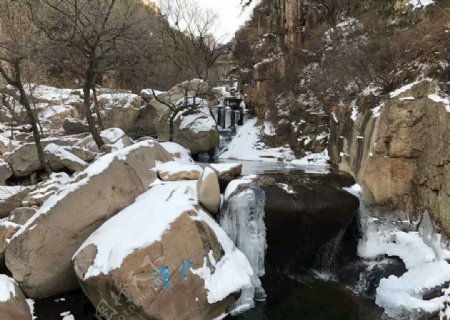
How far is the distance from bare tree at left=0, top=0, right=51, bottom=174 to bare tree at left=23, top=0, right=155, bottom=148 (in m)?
0.65

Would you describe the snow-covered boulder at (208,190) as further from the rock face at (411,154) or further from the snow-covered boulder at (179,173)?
the rock face at (411,154)

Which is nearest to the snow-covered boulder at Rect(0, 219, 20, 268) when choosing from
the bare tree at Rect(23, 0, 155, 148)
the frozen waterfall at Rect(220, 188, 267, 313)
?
the frozen waterfall at Rect(220, 188, 267, 313)

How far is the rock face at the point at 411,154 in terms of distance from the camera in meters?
6.26

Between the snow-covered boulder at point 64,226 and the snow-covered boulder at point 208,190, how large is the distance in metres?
1.23

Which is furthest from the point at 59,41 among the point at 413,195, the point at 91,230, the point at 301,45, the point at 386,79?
the point at 301,45

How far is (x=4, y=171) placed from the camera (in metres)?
9.78

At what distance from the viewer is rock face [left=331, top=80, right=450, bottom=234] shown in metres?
6.26

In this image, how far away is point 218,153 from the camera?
59.1 feet

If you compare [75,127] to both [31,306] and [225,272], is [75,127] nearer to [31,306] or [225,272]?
[31,306]

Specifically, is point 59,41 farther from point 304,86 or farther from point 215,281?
point 304,86

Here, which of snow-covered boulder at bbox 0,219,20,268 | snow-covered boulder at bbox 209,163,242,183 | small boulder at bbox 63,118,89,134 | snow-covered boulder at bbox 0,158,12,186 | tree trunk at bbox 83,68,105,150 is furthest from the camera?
small boulder at bbox 63,118,89,134

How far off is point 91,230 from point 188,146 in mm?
10222

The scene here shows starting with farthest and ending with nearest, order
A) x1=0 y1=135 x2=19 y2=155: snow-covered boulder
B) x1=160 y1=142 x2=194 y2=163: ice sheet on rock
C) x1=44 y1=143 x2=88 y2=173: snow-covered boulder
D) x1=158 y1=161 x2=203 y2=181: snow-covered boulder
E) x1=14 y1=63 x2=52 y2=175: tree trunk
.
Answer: x1=0 y1=135 x2=19 y2=155: snow-covered boulder, x1=44 y1=143 x2=88 y2=173: snow-covered boulder, x1=14 y1=63 x2=52 y2=175: tree trunk, x1=160 y1=142 x2=194 y2=163: ice sheet on rock, x1=158 y1=161 x2=203 y2=181: snow-covered boulder

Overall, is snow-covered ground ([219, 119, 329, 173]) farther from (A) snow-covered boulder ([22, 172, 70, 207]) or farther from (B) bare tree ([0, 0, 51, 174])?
(B) bare tree ([0, 0, 51, 174])
